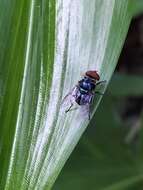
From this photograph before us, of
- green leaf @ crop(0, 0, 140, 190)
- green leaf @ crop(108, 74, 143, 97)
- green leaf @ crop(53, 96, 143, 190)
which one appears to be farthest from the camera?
green leaf @ crop(108, 74, 143, 97)

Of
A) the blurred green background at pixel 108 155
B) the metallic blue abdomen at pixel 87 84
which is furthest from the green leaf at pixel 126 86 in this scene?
the metallic blue abdomen at pixel 87 84

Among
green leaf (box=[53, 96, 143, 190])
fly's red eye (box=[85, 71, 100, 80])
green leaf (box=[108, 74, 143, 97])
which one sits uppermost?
fly's red eye (box=[85, 71, 100, 80])

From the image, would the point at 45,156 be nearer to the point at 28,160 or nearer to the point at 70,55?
the point at 28,160

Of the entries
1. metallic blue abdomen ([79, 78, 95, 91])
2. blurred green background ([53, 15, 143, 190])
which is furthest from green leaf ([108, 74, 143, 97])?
metallic blue abdomen ([79, 78, 95, 91])

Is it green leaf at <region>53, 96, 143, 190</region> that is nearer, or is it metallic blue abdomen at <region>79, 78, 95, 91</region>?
metallic blue abdomen at <region>79, 78, 95, 91</region>

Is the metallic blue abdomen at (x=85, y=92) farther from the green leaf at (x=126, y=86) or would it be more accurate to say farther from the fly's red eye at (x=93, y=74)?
the green leaf at (x=126, y=86)

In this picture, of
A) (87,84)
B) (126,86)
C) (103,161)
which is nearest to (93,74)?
(87,84)

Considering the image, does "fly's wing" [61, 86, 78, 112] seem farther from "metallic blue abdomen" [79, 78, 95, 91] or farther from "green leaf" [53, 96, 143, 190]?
"green leaf" [53, 96, 143, 190]

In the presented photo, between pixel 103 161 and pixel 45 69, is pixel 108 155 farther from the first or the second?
pixel 45 69

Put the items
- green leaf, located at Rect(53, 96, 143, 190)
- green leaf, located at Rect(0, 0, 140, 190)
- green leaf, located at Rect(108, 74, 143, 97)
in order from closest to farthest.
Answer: green leaf, located at Rect(0, 0, 140, 190)
green leaf, located at Rect(53, 96, 143, 190)
green leaf, located at Rect(108, 74, 143, 97)
